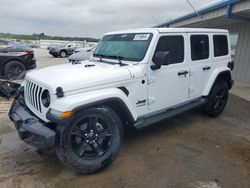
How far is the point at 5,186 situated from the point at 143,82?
233 centimetres

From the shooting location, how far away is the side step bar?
3.75 m

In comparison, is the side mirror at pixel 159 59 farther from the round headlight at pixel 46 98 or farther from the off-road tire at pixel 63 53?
the off-road tire at pixel 63 53

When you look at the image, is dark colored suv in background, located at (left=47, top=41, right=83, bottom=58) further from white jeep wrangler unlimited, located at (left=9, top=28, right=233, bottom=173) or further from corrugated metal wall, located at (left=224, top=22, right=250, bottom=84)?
white jeep wrangler unlimited, located at (left=9, top=28, right=233, bottom=173)

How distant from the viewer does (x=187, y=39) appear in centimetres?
452

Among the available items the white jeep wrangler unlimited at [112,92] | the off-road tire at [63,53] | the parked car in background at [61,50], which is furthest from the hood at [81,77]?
the off-road tire at [63,53]

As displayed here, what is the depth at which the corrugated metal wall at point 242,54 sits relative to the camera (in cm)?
1037

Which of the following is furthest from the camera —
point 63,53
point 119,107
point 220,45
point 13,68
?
point 63,53

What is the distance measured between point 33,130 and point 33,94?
0.75m

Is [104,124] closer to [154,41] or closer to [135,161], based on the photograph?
[135,161]

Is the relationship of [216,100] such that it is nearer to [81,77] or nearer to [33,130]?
[81,77]

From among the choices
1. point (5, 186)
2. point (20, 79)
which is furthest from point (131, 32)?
point (20, 79)

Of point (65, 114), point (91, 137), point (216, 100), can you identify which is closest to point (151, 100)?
point (91, 137)

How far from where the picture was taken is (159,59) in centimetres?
365

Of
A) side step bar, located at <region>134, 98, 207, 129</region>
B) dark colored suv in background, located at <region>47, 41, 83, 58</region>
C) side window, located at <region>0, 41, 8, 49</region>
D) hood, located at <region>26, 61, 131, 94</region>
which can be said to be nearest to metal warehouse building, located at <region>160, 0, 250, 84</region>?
side step bar, located at <region>134, 98, 207, 129</region>
